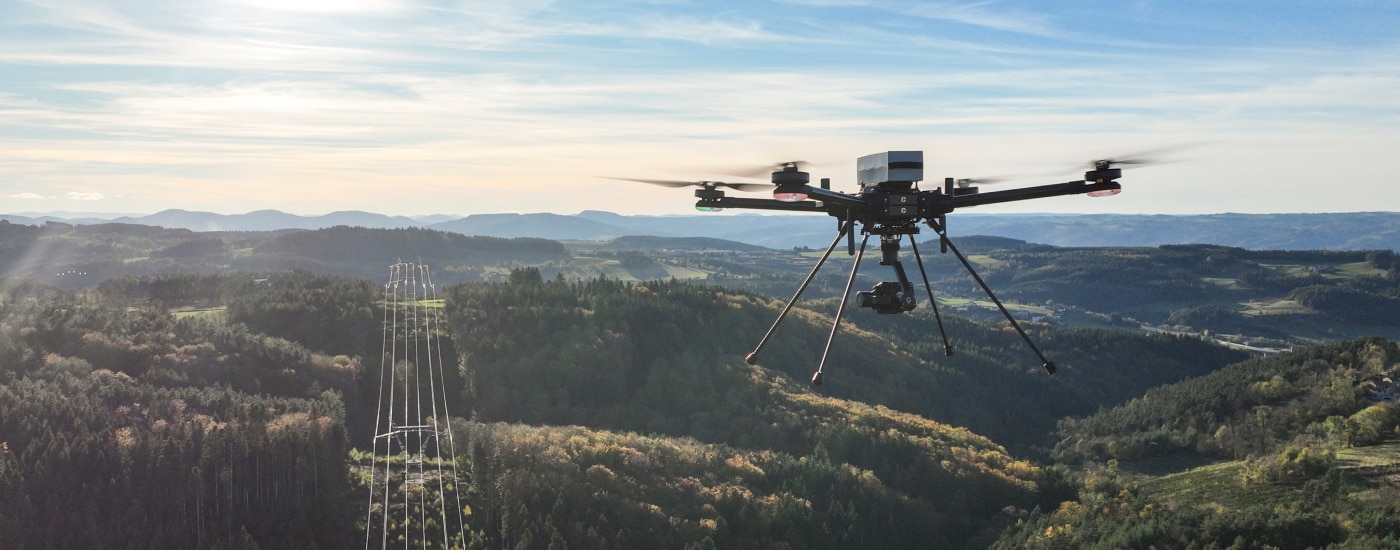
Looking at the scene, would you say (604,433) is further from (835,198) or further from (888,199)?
(835,198)

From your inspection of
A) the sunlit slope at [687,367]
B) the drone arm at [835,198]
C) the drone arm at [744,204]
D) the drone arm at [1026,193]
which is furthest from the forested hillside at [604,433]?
the drone arm at [744,204]

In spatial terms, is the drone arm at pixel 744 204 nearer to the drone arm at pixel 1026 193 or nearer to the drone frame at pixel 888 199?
the drone frame at pixel 888 199

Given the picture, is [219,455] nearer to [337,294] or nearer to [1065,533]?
[1065,533]

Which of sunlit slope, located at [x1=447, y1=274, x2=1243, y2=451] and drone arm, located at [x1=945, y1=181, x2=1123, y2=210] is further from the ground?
drone arm, located at [x1=945, y1=181, x2=1123, y2=210]

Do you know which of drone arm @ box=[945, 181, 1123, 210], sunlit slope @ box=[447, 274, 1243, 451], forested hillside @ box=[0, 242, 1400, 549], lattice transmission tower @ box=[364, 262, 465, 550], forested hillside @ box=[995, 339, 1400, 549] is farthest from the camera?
sunlit slope @ box=[447, 274, 1243, 451]

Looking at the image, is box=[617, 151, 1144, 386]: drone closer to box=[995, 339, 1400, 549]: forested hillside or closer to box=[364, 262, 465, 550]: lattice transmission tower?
box=[995, 339, 1400, 549]: forested hillside

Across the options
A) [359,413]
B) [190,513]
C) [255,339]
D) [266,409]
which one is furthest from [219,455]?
[255,339]

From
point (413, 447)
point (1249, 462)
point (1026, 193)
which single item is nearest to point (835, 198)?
point (1026, 193)

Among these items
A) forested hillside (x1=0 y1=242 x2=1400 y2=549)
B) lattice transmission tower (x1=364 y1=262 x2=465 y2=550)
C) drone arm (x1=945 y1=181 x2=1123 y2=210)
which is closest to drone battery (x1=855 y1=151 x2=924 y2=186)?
drone arm (x1=945 y1=181 x2=1123 y2=210)
